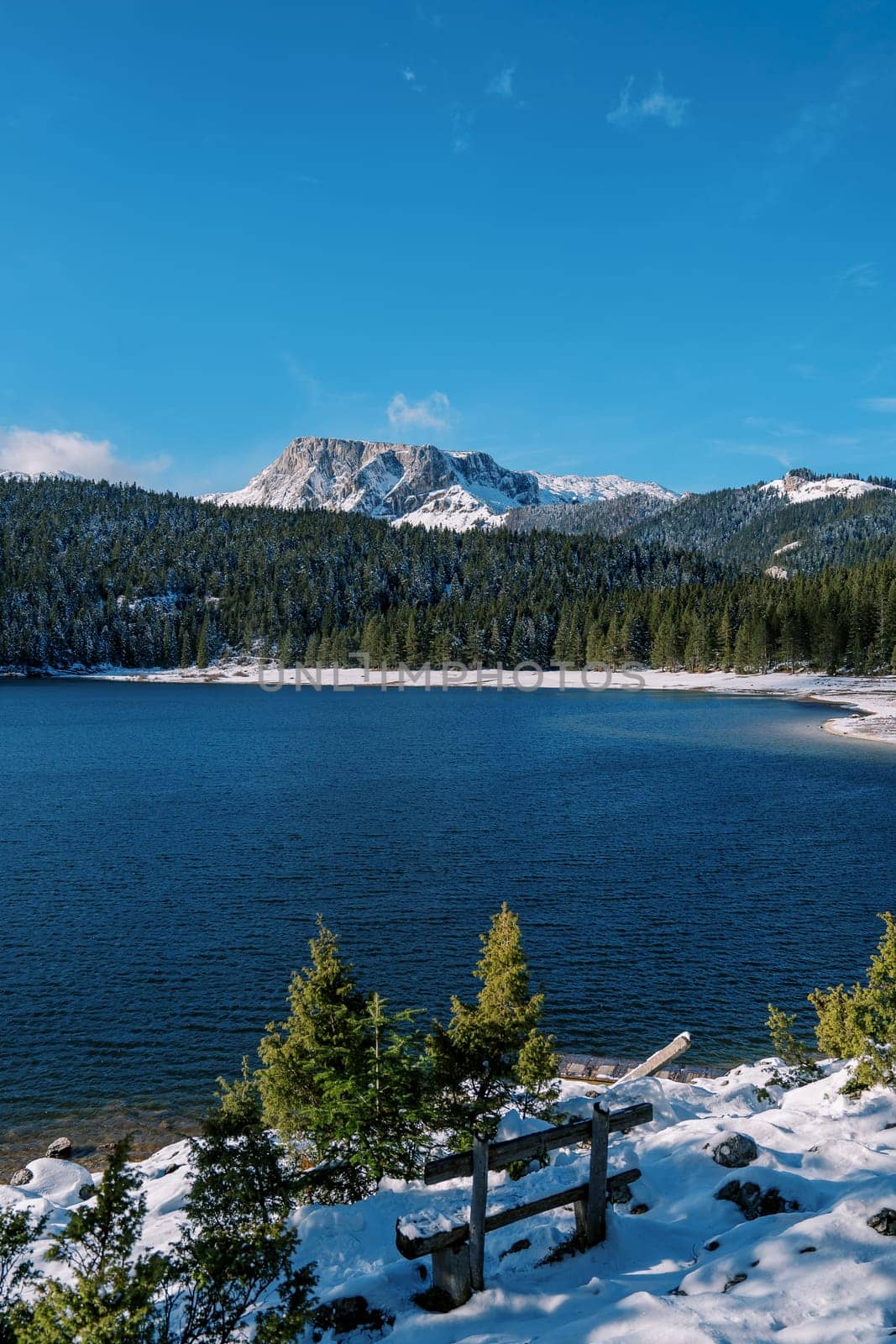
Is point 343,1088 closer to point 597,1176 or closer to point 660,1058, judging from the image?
point 597,1176

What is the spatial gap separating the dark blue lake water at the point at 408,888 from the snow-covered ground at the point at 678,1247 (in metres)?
10.8

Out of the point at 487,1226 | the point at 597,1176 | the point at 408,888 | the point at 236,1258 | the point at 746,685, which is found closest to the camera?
the point at 236,1258

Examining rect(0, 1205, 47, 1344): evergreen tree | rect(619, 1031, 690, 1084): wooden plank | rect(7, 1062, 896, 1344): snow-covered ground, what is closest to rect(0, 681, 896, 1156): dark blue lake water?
rect(619, 1031, 690, 1084): wooden plank

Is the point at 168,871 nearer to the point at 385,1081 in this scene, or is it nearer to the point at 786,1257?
the point at 385,1081

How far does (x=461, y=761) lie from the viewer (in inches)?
3169

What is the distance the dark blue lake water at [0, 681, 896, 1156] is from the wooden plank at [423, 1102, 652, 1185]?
51.7 ft

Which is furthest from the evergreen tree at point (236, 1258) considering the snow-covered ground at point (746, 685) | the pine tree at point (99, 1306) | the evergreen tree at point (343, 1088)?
the snow-covered ground at point (746, 685)

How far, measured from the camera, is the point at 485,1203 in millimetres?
9836

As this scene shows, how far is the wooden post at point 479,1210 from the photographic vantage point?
32.3 ft

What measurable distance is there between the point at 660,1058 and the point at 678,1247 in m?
13.5

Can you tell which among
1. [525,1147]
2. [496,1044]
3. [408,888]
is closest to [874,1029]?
[496,1044]

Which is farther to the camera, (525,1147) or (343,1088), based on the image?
(343,1088)

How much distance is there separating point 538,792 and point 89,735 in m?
62.6

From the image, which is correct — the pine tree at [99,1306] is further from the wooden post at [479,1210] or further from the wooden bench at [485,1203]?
the wooden post at [479,1210]
